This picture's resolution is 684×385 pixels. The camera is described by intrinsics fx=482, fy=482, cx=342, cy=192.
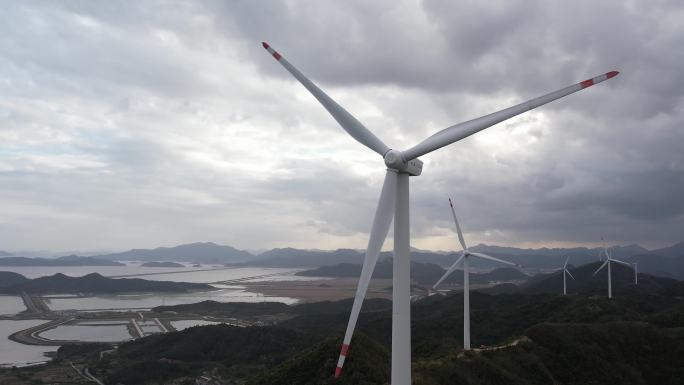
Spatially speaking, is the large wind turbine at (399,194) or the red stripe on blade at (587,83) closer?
the red stripe on blade at (587,83)

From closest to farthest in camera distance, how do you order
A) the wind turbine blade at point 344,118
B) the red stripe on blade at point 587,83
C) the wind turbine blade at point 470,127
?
the red stripe on blade at point 587,83, the wind turbine blade at point 470,127, the wind turbine blade at point 344,118

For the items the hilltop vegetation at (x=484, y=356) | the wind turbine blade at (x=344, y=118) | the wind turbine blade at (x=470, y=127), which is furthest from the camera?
the hilltop vegetation at (x=484, y=356)

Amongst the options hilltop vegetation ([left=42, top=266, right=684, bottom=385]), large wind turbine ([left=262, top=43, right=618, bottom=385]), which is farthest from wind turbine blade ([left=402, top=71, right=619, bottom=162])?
hilltop vegetation ([left=42, top=266, right=684, bottom=385])

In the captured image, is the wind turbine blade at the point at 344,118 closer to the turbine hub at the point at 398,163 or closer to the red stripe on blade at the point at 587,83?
the turbine hub at the point at 398,163

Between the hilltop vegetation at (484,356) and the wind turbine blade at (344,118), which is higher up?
the wind turbine blade at (344,118)

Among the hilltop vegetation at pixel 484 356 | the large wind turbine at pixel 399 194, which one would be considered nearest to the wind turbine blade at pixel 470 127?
the large wind turbine at pixel 399 194

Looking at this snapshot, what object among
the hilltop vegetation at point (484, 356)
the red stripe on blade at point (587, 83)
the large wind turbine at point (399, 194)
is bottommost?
the hilltop vegetation at point (484, 356)

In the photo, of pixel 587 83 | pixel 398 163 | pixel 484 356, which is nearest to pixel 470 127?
pixel 398 163
